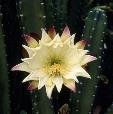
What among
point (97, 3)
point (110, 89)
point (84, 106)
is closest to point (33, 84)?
point (84, 106)

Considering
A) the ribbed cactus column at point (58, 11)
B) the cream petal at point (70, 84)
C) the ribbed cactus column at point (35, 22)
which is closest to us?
the cream petal at point (70, 84)

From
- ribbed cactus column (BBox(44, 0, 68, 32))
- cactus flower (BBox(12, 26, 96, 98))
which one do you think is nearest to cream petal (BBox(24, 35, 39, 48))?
cactus flower (BBox(12, 26, 96, 98))

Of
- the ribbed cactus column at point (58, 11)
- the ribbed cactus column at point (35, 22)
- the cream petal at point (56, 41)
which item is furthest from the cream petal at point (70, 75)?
the ribbed cactus column at point (58, 11)

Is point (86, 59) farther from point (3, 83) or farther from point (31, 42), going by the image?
point (3, 83)

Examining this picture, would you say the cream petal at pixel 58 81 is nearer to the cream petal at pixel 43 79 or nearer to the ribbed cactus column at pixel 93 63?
the cream petal at pixel 43 79

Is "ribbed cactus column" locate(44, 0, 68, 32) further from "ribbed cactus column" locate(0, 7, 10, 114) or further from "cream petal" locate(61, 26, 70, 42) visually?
"cream petal" locate(61, 26, 70, 42)

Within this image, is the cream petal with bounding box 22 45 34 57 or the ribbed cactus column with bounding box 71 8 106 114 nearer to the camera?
the cream petal with bounding box 22 45 34 57
